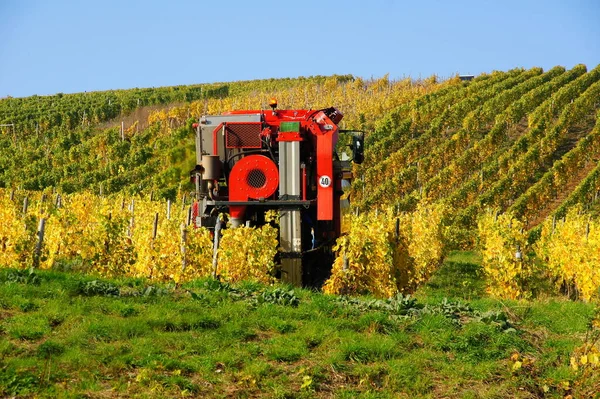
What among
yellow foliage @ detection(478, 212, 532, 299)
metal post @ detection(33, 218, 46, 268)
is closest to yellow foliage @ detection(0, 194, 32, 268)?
metal post @ detection(33, 218, 46, 268)

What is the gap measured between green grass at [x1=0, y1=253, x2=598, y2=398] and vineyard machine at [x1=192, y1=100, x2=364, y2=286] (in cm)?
343

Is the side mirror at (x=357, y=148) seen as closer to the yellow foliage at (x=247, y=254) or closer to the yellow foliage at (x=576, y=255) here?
the yellow foliage at (x=247, y=254)

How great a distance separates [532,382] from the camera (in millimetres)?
7375

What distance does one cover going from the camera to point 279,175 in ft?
44.3

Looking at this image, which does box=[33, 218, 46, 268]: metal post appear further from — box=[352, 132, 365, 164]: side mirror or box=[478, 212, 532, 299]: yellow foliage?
box=[478, 212, 532, 299]: yellow foliage

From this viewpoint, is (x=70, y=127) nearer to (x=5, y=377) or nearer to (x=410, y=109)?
(x=410, y=109)

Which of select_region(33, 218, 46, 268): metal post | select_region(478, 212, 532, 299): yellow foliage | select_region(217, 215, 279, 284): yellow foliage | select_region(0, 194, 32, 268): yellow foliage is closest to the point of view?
select_region(33, 218, 46, 268): metal post

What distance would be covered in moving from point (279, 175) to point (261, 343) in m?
5.86

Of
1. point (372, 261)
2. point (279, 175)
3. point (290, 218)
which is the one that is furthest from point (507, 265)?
point (279, 175)

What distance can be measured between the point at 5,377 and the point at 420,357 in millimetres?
4159

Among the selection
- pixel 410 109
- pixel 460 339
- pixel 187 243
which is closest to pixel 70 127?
pixel 410 109

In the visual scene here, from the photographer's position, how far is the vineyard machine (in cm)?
1344

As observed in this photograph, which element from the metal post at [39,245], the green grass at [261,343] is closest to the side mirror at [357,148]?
the green grass at [261,343]

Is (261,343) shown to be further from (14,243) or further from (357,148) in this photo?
(357,148)
